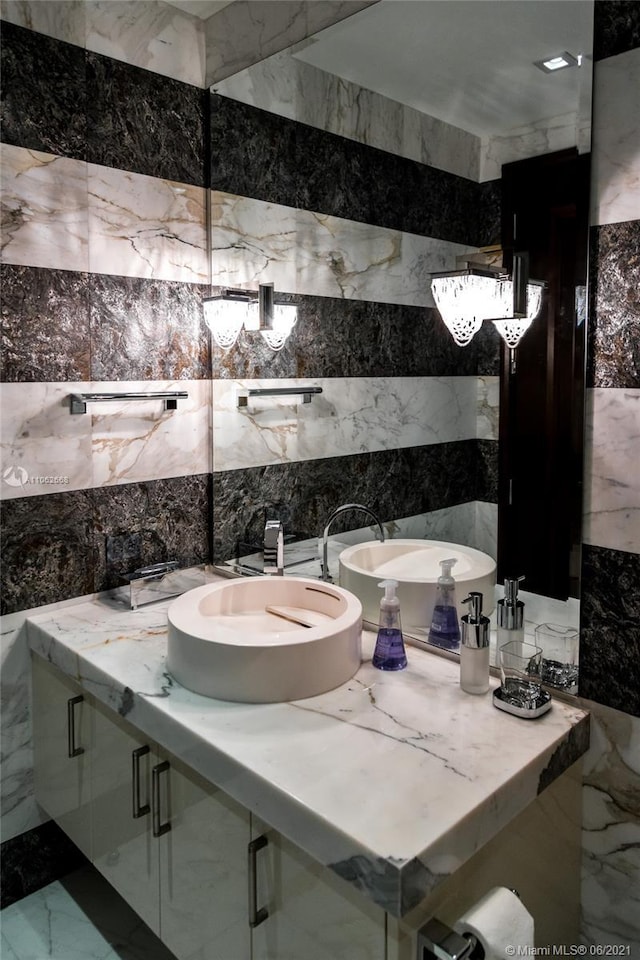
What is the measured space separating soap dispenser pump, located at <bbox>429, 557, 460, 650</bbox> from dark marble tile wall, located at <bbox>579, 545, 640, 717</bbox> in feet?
1.02

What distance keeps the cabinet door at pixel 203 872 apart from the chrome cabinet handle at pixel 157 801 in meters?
0.02

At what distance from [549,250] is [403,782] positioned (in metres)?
1.05

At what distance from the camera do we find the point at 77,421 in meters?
2.04

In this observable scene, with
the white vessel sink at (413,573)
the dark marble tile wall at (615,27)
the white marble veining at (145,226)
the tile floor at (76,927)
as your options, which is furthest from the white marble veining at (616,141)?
the tile floor at (76,927)

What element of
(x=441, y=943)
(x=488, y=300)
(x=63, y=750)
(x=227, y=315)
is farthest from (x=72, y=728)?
(x=488, y=300)

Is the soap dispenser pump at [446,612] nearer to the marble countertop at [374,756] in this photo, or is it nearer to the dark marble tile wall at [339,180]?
Answer: the marble countertop at [374,756]

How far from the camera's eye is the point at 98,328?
2064 mm

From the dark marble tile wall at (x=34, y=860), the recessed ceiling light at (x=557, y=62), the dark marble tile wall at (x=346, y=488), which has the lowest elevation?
the dark marble tile wall at (x=34, y=860)

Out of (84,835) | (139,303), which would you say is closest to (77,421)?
(139,303)

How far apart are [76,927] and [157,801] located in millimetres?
687

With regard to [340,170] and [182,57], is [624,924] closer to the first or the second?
[340,170]

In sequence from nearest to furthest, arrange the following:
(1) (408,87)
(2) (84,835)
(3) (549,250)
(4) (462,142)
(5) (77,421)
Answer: (3) (549,250)
(4) (462,142)
(1) (408,87)
(2) (84,835)
(5) (77,421)

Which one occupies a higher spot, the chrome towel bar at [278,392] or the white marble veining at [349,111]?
the white marble veining at [349,111]

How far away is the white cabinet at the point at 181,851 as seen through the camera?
1253 millimetres
